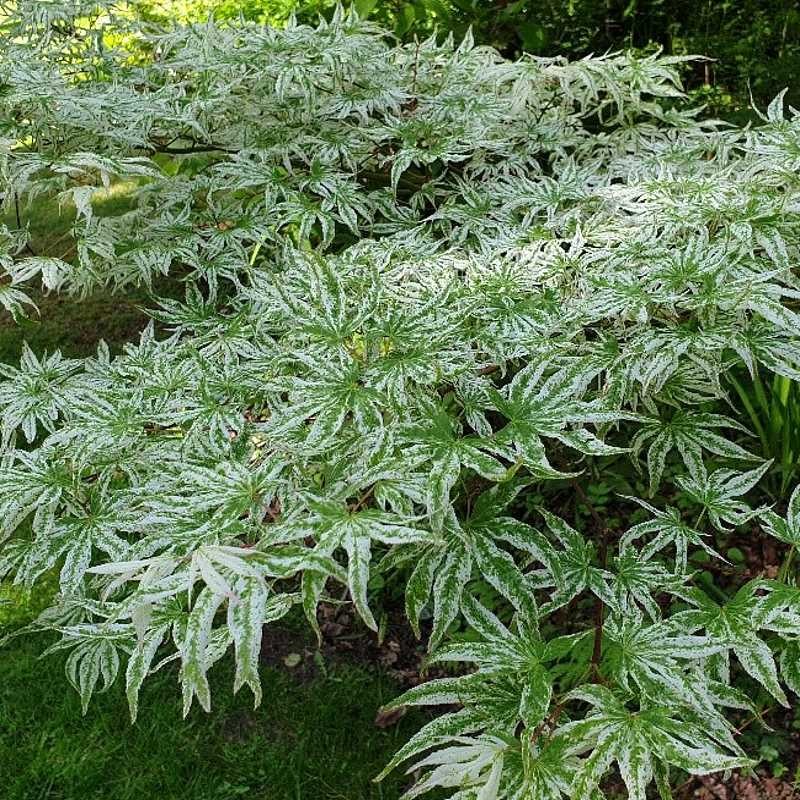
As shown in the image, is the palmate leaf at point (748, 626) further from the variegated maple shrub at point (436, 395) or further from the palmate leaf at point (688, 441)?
the palmate leaf at point (688, 441)

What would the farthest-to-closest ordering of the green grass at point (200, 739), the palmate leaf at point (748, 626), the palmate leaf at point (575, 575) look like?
1. the green grass at point (200, 739)
2. the palmate leaf at point (575, 575)
3. the palmate leaf at point (748, 626)

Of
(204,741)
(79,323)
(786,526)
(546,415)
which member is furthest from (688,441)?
(79,323)

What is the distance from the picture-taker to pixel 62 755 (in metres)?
2.21

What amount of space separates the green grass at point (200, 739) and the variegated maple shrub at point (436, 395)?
205 millimetres

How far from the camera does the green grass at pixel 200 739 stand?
211cm

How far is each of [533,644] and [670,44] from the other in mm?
4286

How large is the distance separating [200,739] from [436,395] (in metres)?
1.30

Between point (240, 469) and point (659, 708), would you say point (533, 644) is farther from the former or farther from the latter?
point (240, 469)

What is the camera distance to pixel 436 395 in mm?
1430

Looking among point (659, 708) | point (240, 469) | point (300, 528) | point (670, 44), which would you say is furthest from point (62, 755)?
point (670, 44)

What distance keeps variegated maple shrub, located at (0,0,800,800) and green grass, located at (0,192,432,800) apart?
0.67ft

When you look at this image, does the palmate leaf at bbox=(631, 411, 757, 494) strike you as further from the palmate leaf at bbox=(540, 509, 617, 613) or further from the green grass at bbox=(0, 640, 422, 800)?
the green grass at bbox=(0, 640, 422, 800)

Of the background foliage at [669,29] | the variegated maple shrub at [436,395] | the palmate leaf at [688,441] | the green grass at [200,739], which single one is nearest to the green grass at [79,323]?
the variegated maple shrub at [436,395]

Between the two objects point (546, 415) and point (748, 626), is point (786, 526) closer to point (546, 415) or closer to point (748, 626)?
point (748, 626)
